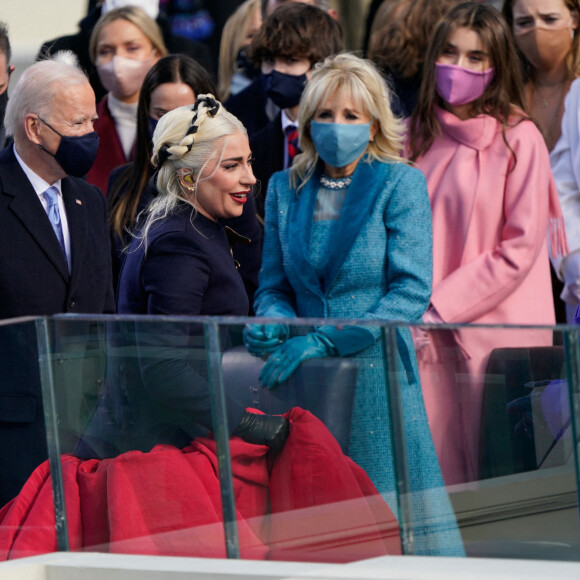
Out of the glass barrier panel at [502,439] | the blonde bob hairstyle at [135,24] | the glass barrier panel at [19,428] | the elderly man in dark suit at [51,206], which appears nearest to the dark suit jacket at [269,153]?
the blonde bob hairstyle at [135,24]

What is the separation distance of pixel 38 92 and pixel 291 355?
1.72 meters

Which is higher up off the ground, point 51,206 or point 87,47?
point 87,47

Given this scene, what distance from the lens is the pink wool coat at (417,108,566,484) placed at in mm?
4801

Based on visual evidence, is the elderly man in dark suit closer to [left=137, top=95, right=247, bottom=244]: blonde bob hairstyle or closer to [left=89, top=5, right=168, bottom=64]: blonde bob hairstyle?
[left=137, top=95, right=247, bottom=244]: blonde bob hairstyle

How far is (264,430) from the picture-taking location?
10.6 ft

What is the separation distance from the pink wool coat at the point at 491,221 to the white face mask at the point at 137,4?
2308mm

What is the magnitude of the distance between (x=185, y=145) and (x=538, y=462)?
5.26 ft

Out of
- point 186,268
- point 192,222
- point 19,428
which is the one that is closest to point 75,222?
point 192,222

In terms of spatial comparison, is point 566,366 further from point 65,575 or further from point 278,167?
point 278,167

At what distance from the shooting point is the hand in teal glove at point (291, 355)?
3025 millimetres

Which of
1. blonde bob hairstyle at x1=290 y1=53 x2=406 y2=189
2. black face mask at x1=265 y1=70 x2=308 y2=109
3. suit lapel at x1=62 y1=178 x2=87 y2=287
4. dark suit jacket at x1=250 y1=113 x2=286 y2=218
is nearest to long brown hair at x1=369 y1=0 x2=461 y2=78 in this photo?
black face mask at x1=265 y1=70 x2=308 y2=109

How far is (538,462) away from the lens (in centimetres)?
303

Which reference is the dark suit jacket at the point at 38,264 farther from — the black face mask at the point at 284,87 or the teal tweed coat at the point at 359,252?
the black face mask at the point at 284,87

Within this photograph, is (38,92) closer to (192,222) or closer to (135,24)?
(192,222)
